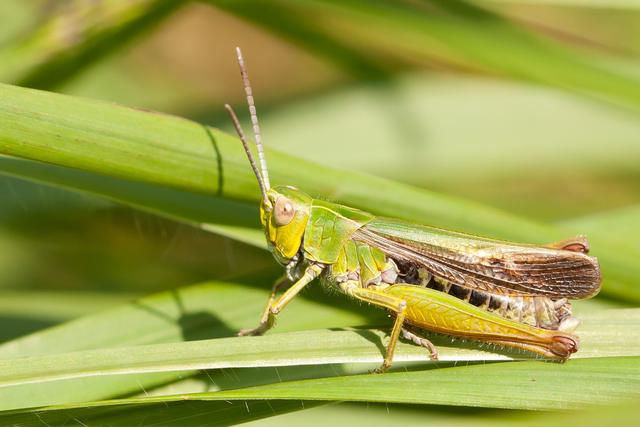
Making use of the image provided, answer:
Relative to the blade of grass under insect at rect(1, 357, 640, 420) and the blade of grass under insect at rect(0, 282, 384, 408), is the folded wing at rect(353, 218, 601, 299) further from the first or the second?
the blade of grass under insect at rect(1, 357, 640, 420)

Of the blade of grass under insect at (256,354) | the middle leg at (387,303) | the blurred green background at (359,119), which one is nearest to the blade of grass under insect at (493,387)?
the blade of grass under insect at (256,354)

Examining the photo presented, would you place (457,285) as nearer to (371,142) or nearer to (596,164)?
(371,142)

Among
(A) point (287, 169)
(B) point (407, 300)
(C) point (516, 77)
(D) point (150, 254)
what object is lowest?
(D) point (150, 254)

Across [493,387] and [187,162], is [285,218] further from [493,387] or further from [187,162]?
[493,387]

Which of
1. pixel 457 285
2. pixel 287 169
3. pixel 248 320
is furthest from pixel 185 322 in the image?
pixel 457 285

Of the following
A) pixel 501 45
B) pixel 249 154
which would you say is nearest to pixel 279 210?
pixel 249 154

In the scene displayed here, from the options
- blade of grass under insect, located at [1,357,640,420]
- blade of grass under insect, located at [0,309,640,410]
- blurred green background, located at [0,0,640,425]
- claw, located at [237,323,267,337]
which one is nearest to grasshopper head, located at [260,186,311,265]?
blurred green background, located at [0,0,640,425]

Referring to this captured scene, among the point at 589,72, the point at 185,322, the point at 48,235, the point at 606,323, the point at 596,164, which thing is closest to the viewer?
the point at 606,323
